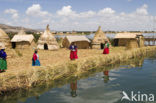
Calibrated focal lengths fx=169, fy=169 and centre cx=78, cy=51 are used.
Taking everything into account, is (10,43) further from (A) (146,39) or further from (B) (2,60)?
(A) (146,39)

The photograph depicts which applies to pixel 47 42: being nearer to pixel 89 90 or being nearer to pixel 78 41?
pixel 78 41

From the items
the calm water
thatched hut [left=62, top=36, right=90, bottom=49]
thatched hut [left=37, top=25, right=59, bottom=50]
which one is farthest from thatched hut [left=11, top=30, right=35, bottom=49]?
the calm water

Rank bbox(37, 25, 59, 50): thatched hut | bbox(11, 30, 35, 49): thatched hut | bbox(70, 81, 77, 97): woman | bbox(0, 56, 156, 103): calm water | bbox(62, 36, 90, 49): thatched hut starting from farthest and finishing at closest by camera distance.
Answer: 1. bbox(62, 36, 90, 49): thatched hut
2. bbox(11, 30, 35, 49): thatched hut
3. bbox(37, 25, 59, 50): thatched hut
4. bbox(70, 81, 77, 97): woman
5. bbox(0, 56, 156, 103): calm water

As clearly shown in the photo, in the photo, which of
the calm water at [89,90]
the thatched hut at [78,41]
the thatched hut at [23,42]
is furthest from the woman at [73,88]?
the thatched hut at [23,42]

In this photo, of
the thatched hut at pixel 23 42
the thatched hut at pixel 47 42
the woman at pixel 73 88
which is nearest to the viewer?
the woman at pixel 73 88

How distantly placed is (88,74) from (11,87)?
416 cm

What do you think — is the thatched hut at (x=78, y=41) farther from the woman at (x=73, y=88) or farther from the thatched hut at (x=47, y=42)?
the woman at (x=73, y=88)

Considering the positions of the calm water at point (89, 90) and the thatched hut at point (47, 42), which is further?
the thatched hut at point (47, 42)

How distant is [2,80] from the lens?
5.83 meters

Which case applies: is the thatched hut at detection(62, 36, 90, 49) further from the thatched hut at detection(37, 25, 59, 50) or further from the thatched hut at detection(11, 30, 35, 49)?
the thatched hut at detection(11, 30, 35, 49)

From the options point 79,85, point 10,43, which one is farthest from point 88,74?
point 10,43

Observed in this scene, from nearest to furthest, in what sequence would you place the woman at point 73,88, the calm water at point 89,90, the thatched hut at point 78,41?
1. the calm water at point 89,90
2. the woman at point 73,88
3. the thatched hut at point 78,41

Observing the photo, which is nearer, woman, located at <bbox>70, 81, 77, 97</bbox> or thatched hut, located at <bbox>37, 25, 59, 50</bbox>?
woman, located at <bbox>70, 81, 77, 97</bbox>

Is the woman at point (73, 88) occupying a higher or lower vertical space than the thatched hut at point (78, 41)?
lower
